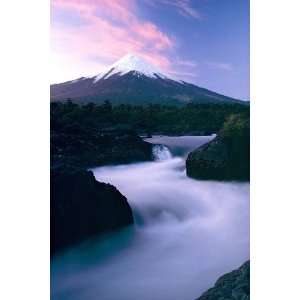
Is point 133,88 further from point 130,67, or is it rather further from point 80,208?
point 80,208

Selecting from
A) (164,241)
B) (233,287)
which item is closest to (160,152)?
(164,241)

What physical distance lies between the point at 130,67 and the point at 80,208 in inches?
30.5

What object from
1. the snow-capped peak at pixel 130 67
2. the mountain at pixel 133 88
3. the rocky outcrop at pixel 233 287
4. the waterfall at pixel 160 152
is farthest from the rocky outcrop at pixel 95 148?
the rocky outcrop at pixel 233 287

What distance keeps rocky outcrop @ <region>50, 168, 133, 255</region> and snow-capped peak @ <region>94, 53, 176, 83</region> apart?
530mm

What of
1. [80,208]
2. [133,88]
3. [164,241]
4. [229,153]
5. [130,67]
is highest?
[130,67]

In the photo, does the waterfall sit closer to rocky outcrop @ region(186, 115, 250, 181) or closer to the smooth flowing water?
the smooth flowing water

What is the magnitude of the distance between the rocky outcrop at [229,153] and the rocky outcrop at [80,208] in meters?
0.44

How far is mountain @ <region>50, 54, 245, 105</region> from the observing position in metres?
2.17

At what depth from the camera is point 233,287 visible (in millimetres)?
2197

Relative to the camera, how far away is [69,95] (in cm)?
215

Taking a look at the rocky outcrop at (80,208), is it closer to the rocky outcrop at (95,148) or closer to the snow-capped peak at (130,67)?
the rocky outcrop at (95,148)

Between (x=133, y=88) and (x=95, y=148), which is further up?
(x=133, y=88)
